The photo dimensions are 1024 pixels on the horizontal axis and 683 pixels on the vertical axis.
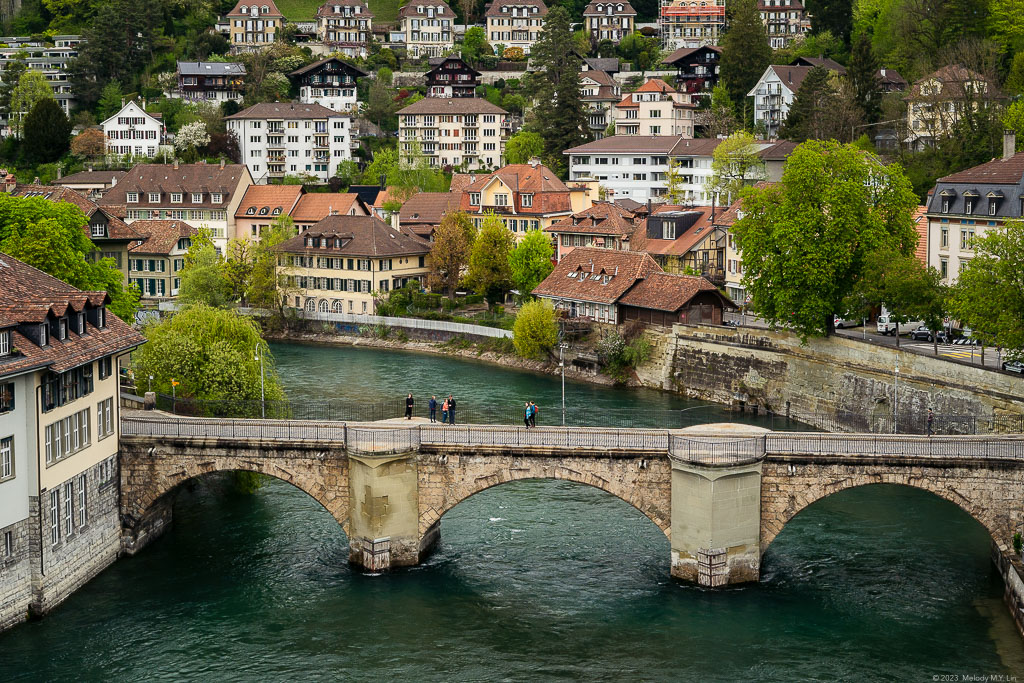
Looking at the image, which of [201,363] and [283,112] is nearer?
[201,363]

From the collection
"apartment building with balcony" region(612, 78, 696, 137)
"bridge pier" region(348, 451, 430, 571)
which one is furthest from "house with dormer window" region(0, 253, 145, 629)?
"apartment building with balcony" region(612, 78, 696, 137)

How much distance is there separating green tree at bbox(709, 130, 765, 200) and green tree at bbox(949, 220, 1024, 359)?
2076 inches

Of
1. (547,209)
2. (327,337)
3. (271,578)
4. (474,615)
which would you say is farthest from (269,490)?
(547,209)

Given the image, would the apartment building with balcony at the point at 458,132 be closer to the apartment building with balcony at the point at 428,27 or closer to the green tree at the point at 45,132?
the apartment building with balcony at the point at 428,27

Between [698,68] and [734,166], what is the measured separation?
140 feet

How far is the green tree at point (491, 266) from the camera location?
102 m

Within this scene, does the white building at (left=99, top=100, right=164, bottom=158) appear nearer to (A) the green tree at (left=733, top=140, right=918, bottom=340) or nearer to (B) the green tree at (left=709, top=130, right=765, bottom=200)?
(B) the green tree at (left=709, top=130, right=765, bottom=200)

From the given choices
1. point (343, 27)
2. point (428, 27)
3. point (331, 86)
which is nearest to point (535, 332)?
point (331, 86)

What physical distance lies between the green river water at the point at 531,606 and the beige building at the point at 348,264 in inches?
1978

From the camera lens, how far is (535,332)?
291 feet

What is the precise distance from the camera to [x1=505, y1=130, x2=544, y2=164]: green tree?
463ft

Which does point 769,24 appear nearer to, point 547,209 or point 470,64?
point 470,64

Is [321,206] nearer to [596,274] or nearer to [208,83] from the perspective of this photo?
[596,274]

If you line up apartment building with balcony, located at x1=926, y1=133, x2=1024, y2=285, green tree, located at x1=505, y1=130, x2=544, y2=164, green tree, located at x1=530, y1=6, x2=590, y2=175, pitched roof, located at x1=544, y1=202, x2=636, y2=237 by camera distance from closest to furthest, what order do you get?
apartment building with balcony, located at x1=926, y1=133, x2=1024, y2=285
pitched roof, located at x1=544, y1=202, x2=636, y2=237
green tree, located at x1=530, y1=6, x2=590, y2=175
green tree, located at x1=505, y1=130, x2=544, y2=164
